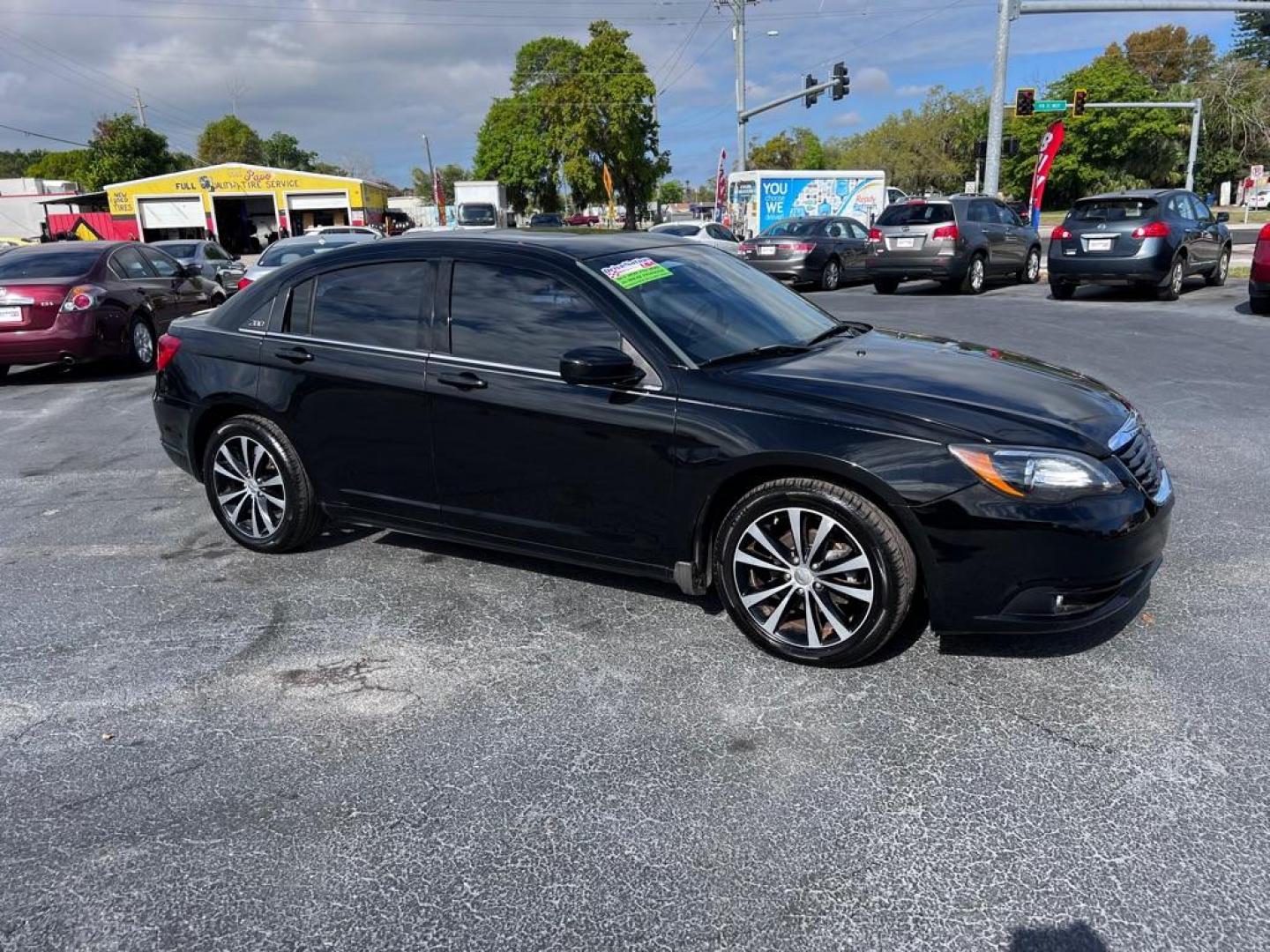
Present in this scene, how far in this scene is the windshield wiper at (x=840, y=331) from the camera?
439 centimetres

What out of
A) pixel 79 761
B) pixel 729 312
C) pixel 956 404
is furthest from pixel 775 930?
pixel 729 312

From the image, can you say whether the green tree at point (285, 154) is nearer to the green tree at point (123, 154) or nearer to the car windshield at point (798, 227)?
the green tree at point (123, 154)

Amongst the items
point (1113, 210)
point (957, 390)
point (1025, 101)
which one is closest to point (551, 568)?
point (957, 390)

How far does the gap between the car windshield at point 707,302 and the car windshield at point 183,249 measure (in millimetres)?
16025

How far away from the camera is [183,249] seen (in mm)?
18188

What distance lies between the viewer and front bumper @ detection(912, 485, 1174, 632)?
125 inches

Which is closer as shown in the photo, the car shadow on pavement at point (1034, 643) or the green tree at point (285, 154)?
the car shadow on pavement at point (1034, 643)

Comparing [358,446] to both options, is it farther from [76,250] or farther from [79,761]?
[76,250]

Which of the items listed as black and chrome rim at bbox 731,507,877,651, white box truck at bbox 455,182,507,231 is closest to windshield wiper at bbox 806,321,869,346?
black and chrome rim at bbox 731,507,877,651

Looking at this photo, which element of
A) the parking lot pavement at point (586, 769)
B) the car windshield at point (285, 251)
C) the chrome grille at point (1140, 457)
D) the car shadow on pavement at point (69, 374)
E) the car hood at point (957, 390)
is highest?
the car windshield at point (285, 251)

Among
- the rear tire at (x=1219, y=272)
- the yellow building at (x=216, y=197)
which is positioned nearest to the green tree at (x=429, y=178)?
the yellow building at (x=216, y=197)

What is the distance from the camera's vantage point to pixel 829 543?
3.46 meters

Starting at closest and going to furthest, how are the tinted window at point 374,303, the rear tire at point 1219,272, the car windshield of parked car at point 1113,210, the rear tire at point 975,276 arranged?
the tinted window at point 374,303, the car windshield of parked car at point 1113,210, the rear tire at point 1219,272, the rear tire at point 975,276

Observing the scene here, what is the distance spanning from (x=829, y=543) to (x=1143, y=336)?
389 inches
